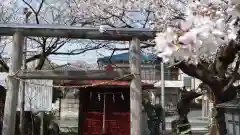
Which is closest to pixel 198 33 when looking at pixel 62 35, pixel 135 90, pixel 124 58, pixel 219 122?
pixel 135 90

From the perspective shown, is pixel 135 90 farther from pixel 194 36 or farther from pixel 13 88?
pixel 194 36

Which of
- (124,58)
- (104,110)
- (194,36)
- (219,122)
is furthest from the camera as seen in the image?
(124,58)

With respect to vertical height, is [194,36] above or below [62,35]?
below

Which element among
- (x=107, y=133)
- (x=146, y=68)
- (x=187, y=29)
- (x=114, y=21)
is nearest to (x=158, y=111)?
(x=146, y=68)

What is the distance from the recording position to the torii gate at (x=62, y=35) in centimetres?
731

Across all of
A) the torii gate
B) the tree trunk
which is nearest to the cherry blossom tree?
the torii gate

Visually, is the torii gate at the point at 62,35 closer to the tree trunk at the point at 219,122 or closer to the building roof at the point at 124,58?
the tree trunk at the point at 219,122

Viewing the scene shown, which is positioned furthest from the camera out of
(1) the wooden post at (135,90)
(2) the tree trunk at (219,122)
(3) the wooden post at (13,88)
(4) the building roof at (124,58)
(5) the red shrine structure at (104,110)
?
(4) the building roof at (124,58)

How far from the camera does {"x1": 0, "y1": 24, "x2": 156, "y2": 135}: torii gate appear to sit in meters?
7.31

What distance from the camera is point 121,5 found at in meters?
11.7

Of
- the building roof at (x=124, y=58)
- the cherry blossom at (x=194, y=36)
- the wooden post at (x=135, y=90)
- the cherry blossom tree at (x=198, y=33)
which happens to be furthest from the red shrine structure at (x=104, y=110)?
the cherry blossom at (x=194, y=36)

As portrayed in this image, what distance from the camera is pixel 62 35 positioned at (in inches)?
293

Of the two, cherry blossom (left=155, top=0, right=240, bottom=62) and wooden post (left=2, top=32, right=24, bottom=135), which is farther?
wooden post (left=2, top=32, right=24, bottom=135)

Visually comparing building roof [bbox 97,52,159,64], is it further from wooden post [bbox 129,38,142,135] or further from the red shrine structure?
wooden post [bbox 129,38,142,135]
